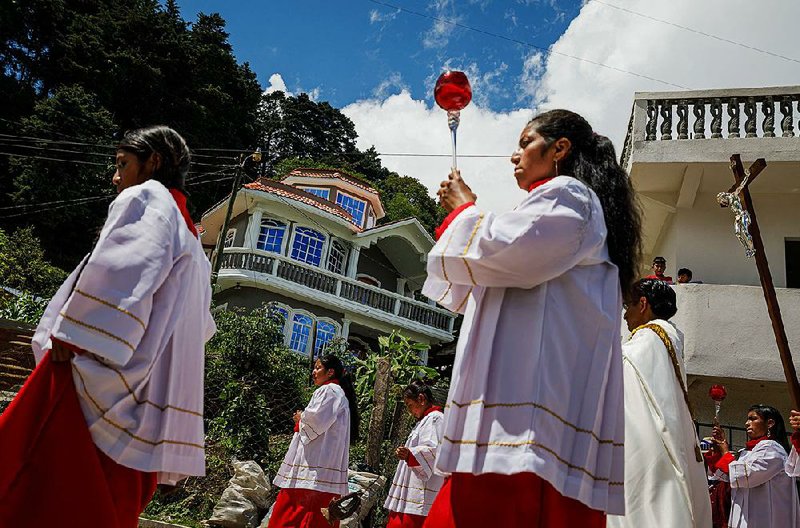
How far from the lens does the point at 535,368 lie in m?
2.34

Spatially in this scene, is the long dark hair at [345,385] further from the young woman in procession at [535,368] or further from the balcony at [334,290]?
the balcony at [334,290]

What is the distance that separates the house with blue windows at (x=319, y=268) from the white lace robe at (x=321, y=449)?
16447mm

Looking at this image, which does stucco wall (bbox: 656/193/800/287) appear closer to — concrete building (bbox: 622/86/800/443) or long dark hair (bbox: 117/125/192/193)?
concrete building (bbox: 622/86/800/443)

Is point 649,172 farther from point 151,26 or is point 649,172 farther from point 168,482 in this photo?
point 151,26

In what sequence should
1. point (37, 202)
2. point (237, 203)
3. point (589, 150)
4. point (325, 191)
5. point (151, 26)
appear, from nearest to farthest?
point (589, 150), point (237, 203), point (37, 202), point (325, 191), point (151, 26)

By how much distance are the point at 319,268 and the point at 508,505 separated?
23400 mm

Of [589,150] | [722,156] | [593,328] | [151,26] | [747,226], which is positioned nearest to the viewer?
[593,328]

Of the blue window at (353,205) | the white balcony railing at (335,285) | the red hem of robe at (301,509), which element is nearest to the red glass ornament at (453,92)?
the red hem of robe at (301,509)

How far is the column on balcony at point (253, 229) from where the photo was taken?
24.8 metres

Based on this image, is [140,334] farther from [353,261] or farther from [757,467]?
[353,261]

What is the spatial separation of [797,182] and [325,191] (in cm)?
2049

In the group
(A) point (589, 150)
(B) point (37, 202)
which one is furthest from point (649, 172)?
(B) point (37, 202)

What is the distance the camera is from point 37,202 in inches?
1110

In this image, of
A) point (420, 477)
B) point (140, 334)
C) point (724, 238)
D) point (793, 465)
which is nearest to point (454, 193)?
point (140, 334)
